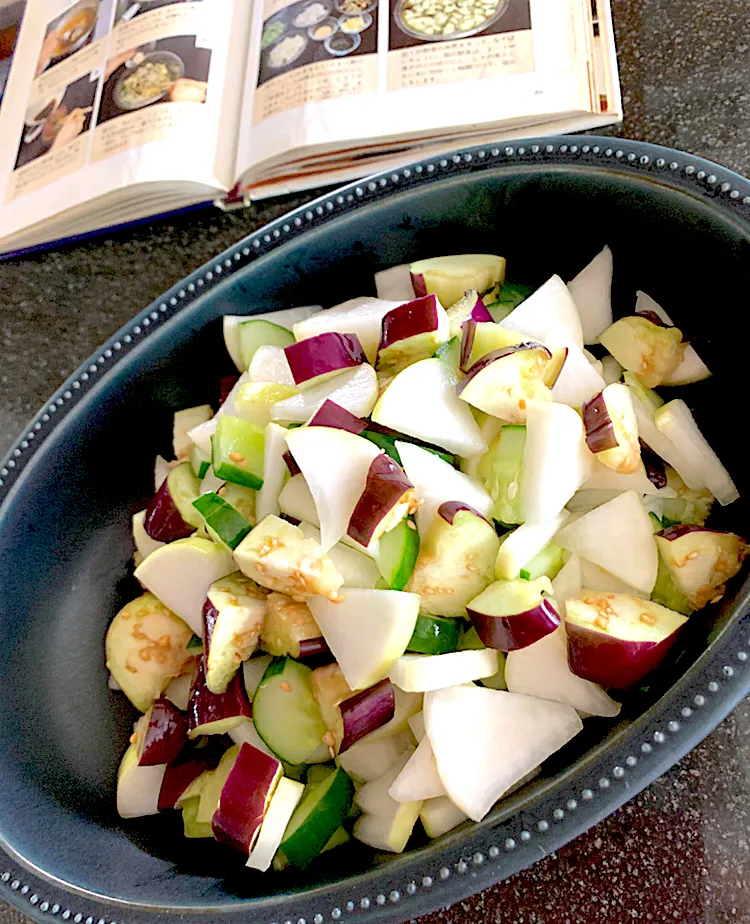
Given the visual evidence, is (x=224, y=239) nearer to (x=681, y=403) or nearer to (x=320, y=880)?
(x=681, y=403)

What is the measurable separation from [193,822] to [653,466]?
554 millimetres

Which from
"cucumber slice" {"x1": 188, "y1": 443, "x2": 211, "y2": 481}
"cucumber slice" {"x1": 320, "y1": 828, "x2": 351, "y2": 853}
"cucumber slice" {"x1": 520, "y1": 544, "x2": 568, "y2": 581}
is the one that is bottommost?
"cucumber slice" {"x1": 320, "y1": 828, "x2": 351, "y2": 853}

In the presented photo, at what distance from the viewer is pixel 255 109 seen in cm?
119

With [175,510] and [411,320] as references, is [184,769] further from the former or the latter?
[411,320]

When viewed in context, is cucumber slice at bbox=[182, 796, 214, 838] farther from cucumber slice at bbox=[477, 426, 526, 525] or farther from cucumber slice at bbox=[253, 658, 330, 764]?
cucumber slice at bbox=[477, 426, 526, 525]

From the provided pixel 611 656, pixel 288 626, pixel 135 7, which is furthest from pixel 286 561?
pixel 135 7

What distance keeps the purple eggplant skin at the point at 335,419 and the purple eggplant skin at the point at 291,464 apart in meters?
0.04

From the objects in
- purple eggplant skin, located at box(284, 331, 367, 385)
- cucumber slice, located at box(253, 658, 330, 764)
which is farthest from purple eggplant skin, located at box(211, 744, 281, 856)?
purple eggplant skin, located at box(284, 331, 367, 385)

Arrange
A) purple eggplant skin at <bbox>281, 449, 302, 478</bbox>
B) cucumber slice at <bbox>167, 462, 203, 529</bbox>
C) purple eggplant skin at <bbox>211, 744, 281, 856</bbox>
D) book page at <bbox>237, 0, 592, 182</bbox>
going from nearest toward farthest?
purple eggplant skin at <bbox>211, 744, 281, 856</bbox>, purple eggplant skin at <bbox>281, 449, 302, 478</bbox>, cucumber slice at <bbox>167, 462, 203, 529</bbox>, book page at <bbox>237, 0, 592, 182</bbox>

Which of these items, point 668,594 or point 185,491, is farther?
point 185,491

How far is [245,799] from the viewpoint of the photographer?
25.7 inches

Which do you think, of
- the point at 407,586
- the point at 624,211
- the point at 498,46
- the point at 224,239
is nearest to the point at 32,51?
the point at 224,239

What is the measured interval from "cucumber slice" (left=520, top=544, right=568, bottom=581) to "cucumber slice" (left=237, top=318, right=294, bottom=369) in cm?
39

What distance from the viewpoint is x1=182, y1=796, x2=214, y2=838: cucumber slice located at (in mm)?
726
